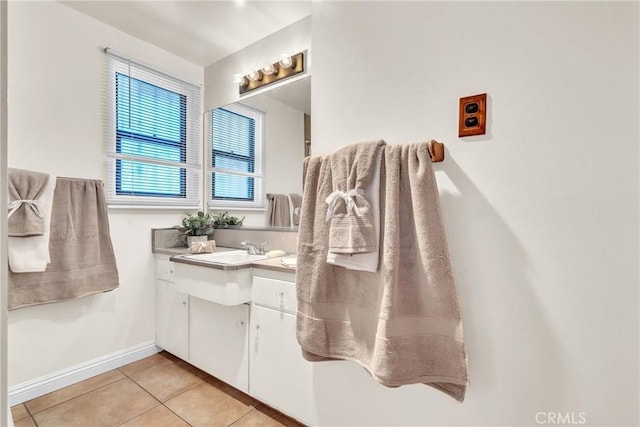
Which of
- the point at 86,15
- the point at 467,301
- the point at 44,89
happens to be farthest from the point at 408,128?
the point at 86,15

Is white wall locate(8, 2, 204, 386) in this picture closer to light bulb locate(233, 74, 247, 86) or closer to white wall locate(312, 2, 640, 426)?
light bulb locate(233, 74, 247, 86)

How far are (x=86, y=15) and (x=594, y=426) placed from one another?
318 cm

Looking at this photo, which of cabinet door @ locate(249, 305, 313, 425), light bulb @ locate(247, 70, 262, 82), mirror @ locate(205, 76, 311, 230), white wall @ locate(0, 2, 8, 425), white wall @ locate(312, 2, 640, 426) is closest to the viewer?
white wall @ locate(0, 2, 8, 425)

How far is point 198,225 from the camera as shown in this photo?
2.35 m

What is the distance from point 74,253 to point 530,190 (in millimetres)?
2376

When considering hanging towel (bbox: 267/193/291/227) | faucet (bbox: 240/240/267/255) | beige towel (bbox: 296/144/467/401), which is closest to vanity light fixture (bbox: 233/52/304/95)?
hanging towel (bbox: 267/193/291/227)

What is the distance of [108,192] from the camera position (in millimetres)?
2072

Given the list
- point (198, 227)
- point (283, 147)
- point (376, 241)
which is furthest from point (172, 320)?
point (376, 241)

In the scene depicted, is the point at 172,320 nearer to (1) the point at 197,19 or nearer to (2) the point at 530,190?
(1) the point at 197,19

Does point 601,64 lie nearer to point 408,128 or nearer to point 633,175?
point 633,175

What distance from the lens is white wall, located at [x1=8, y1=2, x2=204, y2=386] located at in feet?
5.60

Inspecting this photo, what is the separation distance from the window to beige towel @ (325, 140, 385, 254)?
4.55 feet

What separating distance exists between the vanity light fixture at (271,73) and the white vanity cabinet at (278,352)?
55.6 inches

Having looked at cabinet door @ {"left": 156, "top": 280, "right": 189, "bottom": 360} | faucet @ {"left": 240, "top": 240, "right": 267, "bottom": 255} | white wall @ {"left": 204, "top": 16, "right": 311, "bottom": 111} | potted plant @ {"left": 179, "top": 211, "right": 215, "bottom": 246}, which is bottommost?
cabinet door @ {"left": 156, "top": 280, "right": 189, "bottom": 360}
